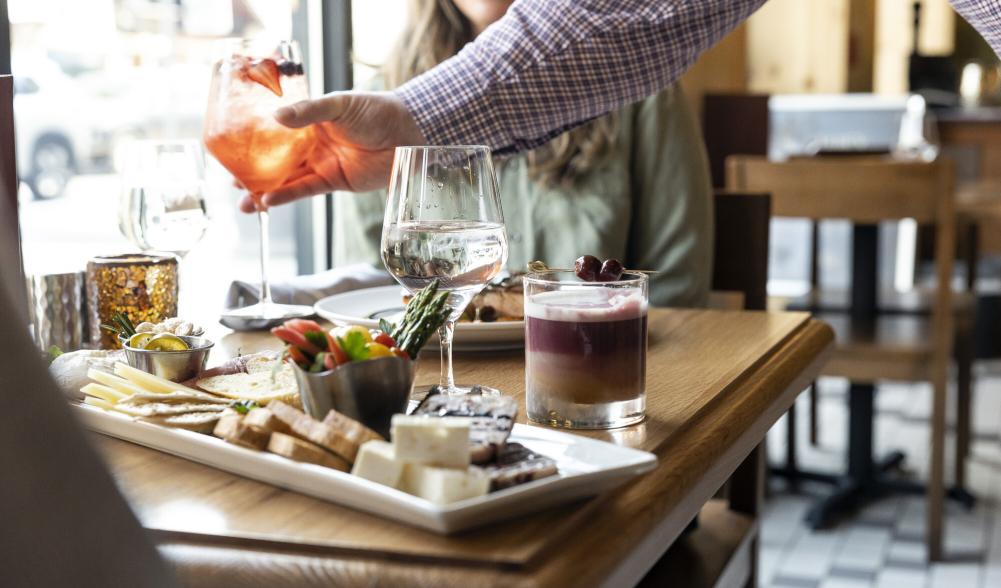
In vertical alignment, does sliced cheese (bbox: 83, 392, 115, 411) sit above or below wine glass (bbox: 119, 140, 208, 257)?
below

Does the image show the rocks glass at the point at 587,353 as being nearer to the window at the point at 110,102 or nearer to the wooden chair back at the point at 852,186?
the window at the point at 110,102

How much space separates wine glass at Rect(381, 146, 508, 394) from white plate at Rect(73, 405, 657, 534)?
0.58ft

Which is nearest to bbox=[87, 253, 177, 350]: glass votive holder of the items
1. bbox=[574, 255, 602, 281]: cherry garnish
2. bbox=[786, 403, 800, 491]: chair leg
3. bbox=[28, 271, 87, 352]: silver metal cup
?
bbox=[28, 271, 87, 352]: silver metal cup

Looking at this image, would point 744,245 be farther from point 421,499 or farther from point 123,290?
point 421,499

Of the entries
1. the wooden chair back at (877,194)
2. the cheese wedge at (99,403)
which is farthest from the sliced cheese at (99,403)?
the wooden chair back at (877,194)

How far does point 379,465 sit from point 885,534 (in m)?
2.60

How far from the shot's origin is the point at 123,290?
3.48ft

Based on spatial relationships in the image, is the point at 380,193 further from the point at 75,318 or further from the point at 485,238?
→ the point at 485,238

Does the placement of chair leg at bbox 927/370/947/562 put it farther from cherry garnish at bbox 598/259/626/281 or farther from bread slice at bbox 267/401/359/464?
bread slice at bbox 267/401/359/464

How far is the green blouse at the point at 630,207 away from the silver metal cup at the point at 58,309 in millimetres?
1123

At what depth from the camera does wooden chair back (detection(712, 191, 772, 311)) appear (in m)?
1.82

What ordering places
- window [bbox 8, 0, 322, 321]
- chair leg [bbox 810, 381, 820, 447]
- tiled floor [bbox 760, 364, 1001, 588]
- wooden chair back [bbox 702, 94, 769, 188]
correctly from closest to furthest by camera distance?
window [bbox 8, 0, 322, 321], tiled floor [bbox 760, 364, 1001, 588], chair leg [bbox 810, 381, 820, 447], wooden chair back [bbox 702, 94, 769, 188]

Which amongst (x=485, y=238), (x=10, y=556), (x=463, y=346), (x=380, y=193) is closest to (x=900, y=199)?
(x=380, y=193)

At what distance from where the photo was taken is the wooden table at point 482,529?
21.7 inches
